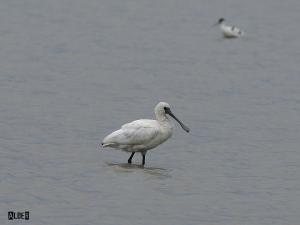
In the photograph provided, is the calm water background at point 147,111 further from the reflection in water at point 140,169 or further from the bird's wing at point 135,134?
the bird's wing at point 135,134

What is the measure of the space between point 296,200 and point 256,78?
1468 cm

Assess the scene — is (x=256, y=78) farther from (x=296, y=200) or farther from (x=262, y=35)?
(x=296, y=200)

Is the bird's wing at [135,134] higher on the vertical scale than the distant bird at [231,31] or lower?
lower

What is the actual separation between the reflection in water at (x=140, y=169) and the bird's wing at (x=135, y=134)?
438mm

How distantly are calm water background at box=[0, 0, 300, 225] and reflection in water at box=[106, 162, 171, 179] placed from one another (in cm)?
4

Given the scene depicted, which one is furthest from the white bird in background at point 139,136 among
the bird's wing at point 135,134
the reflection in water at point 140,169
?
the reflection in water at point 140,169

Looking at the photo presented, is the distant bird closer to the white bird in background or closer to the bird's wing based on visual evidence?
the white bird in background

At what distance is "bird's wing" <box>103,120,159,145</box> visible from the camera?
1950 cm

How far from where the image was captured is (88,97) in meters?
27.6

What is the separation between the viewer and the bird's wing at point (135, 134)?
64.0 ft

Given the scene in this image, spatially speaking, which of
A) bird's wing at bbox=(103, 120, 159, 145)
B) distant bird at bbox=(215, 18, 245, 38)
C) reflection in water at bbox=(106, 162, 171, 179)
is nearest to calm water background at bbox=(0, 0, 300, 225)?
reflection in water at bbox=(106, 162, 171, 179)

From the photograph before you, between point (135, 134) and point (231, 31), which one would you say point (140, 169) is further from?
point (231, 31)

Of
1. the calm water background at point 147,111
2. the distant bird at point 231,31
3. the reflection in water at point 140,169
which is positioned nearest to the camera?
the calm water background at point 147,111

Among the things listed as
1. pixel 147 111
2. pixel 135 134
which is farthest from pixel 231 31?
pixel 135 134
